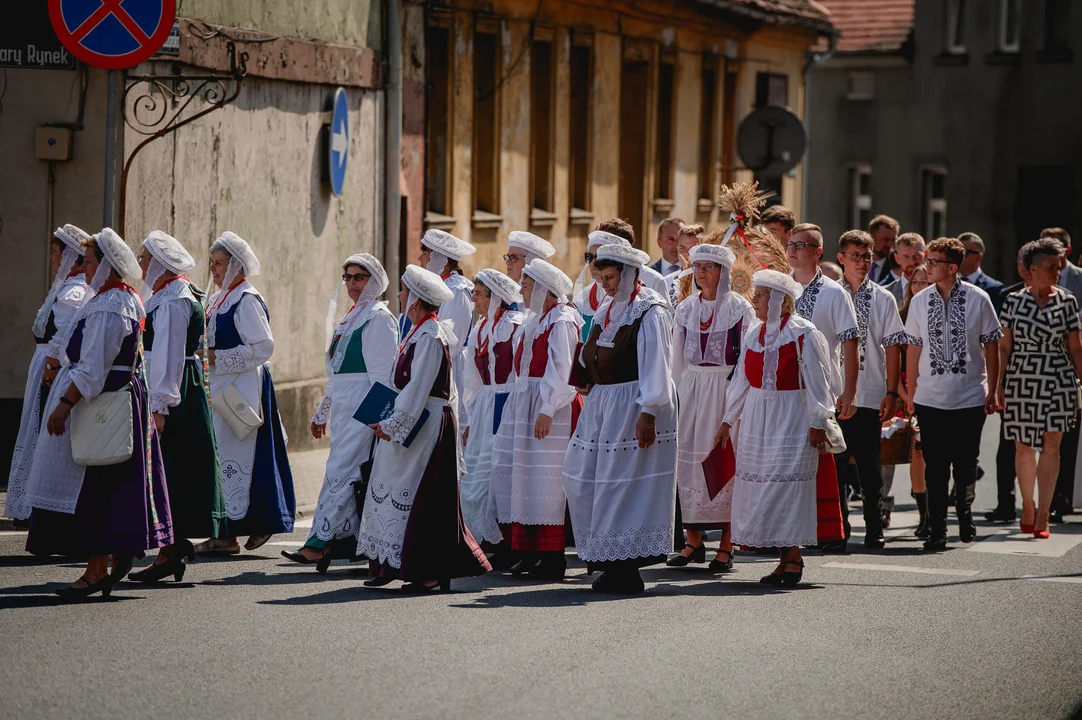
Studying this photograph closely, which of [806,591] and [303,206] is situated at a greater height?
[303,206]

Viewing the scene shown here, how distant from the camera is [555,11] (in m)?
23.7

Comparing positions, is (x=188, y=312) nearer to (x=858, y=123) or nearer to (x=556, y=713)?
(x=556, y=713)

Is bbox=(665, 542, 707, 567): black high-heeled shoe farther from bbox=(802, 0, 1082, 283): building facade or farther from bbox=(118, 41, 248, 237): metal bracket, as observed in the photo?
bbox=(802, 0, 1082, 283): building facade

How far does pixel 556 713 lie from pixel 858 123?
3541 cm

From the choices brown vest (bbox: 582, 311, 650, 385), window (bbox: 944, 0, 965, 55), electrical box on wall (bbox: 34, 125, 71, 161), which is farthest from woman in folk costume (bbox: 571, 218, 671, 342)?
window (bbox: 944, 0, 965, 55)

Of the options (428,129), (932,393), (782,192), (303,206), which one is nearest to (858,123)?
(782,192)

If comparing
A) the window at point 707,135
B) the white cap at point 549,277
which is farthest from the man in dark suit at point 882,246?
the window at point 707,135

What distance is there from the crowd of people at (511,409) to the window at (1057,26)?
89.4ft

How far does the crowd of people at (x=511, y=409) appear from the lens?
31.0ft

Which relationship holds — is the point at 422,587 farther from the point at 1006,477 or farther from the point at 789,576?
the point at 1006,477

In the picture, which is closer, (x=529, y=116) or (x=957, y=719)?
(x=957, y=719)

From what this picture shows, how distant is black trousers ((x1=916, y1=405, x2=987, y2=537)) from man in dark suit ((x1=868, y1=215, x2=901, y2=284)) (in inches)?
106

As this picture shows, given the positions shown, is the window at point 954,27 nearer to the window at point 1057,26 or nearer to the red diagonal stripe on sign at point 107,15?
the window at point 1057,26

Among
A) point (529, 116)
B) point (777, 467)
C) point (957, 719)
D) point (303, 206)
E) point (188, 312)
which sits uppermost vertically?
point (529, 116)
